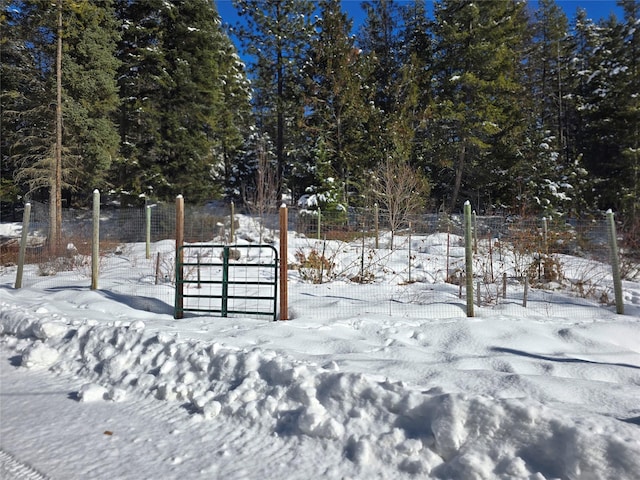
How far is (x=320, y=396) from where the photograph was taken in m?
3.34

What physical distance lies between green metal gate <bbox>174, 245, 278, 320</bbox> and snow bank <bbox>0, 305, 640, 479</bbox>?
5.86ft

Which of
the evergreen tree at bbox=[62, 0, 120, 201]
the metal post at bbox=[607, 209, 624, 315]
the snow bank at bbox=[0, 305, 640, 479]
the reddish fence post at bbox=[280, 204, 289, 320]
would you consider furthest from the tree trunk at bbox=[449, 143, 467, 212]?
the snow bank at bbox=[0, 305, 640, 479]

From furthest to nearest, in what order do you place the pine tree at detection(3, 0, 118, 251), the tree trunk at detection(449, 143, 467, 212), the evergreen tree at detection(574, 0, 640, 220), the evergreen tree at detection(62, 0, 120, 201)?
the tree trunk at detection(449, 143, 467, 212)
the evergreen tree at detection(574, 0, 640, 220)
the evergreen tree at detection(62, 0, 120, 201)
the pine tree at detection(3, 0, 118, 251)

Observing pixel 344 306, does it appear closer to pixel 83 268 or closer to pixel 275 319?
pixel 275 319

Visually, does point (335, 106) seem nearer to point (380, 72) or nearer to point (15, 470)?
point (380, 72)

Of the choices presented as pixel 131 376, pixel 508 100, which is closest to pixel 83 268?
pixel 131 376

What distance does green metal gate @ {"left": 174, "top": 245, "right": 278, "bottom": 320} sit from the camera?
21.3ft

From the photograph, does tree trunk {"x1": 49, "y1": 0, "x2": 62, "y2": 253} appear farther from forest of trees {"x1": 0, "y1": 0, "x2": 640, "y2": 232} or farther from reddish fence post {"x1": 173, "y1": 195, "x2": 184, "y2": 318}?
reddish fence post {"x1": 173, "y1": 195, "x2": 184, "y2": 318}

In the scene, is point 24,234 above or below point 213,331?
above

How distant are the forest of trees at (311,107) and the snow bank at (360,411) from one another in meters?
13.6

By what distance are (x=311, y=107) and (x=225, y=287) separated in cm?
1840

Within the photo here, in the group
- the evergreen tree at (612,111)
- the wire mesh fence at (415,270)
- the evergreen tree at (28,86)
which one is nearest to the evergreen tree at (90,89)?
the evergreen tree at (28,86)

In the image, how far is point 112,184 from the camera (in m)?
21.8

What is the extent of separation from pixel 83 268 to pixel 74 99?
36.7 ft
